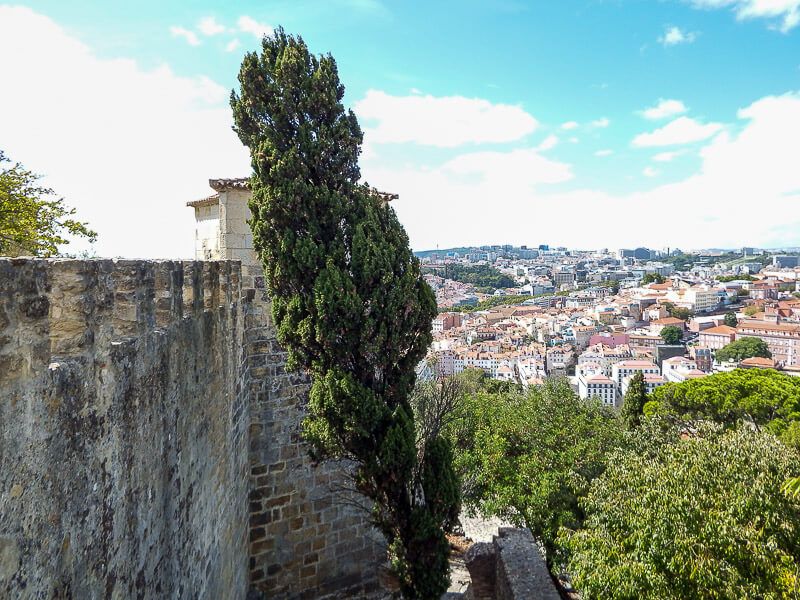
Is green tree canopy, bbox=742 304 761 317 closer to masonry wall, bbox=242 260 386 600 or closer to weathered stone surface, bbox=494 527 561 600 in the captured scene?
weathered stone surface, bbox=494 527 561 600

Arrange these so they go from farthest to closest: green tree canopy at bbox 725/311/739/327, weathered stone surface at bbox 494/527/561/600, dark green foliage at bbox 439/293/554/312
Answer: dark green foliage at bbox 439/293/554/312
green tree canopy at bbox 725/311/739/327
weathered stone surface at bbox 494/527/561/600

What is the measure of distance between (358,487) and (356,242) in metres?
3.32

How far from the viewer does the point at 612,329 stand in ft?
291

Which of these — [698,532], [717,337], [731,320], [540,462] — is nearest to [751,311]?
[731,320]

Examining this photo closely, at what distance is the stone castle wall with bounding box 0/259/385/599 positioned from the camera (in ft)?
6.16

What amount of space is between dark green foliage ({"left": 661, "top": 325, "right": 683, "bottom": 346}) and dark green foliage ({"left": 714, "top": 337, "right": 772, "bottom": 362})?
1420cm

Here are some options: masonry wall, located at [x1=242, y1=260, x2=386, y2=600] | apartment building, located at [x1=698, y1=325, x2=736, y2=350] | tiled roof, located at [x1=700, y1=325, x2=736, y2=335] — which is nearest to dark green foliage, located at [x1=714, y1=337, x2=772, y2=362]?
apartment building, located at [x1=698, y1=325, x2=736, y2=350]

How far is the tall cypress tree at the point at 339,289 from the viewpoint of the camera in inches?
237

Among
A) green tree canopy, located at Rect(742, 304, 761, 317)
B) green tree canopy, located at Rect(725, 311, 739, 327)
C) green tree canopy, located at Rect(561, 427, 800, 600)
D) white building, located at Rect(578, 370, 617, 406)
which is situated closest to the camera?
green tree canopy, located at Rect(561, 427, 800, 600)

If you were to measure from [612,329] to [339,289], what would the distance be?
92.0 metres

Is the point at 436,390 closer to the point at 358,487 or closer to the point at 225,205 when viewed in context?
the point at 358,487

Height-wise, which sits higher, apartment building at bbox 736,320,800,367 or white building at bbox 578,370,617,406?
apartment building at bbox 736,320,800,367

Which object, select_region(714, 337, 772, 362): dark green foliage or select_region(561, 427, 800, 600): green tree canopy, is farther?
select_region(714, 337, 772, 362): dark green foliage

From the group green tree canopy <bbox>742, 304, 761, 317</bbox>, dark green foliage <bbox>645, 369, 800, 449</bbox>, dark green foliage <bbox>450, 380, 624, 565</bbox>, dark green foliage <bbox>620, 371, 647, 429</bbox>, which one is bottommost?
green tree canopy <bbox>742, 304, 761, 317</bbox>
